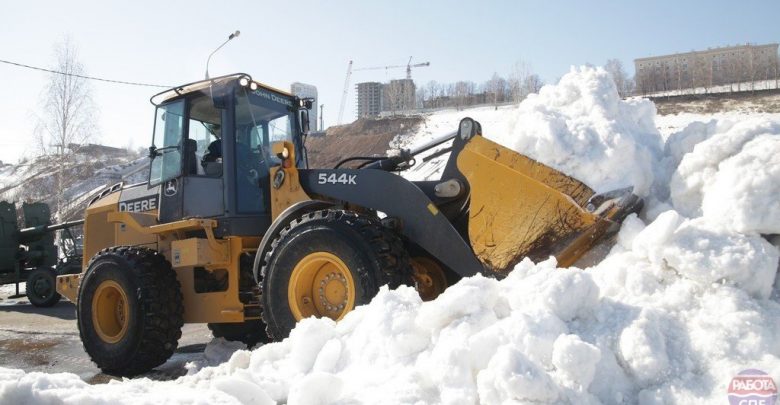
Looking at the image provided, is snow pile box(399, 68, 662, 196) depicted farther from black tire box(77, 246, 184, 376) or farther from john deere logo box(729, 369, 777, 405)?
black tire box(77, 246, 184, 376)

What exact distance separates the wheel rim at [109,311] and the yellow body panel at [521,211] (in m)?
3.84

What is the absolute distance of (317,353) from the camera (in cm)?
342

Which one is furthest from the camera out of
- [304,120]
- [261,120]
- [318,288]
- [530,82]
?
[530,82]

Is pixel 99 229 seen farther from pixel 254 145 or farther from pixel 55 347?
pixel 254 145

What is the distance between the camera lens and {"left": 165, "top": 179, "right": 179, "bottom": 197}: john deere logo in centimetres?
620

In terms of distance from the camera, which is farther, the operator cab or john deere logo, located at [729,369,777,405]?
the operator cab

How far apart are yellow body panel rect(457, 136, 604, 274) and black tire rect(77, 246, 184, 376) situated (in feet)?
10.6

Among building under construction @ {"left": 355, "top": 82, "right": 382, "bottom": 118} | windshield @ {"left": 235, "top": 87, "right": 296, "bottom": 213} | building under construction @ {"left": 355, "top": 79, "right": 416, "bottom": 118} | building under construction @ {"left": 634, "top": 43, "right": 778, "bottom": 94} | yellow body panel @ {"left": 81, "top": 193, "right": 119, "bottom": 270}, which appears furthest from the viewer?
building under construction @ {"left": 355, "top": 82, "right": 382, "bottom": 118}

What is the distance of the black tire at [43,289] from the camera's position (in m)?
14.6

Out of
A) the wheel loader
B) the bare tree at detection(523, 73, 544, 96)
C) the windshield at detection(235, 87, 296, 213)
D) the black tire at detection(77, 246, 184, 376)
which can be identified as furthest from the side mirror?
the bare tree at detection(523, 73, 544, 96)

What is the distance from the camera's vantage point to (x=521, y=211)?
13.3 feet

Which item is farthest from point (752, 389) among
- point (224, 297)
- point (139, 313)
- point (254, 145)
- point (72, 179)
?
point (72, 179)

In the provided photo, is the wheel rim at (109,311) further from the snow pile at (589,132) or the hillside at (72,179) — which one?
the hillside at (72,179)

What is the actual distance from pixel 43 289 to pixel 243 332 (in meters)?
10.4
